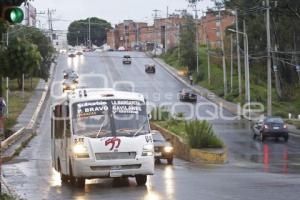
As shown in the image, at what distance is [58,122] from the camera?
2056 cm

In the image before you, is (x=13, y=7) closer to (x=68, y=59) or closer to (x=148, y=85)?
(x=148, y=85)

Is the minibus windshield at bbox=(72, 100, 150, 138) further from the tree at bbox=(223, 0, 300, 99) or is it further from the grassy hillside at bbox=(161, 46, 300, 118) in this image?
the grassy hillside at bbox=(161, 46, 300, 118)

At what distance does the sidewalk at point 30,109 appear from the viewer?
56.9 m

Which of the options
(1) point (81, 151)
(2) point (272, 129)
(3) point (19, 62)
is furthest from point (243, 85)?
(1) point (81, 151)

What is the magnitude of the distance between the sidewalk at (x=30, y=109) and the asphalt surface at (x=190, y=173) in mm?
1519

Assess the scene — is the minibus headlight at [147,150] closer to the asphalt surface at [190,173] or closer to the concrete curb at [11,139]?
the asphalt surface at [190,173]

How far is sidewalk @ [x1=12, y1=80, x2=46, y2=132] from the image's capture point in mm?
56859

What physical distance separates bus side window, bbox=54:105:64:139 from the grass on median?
1131 inches

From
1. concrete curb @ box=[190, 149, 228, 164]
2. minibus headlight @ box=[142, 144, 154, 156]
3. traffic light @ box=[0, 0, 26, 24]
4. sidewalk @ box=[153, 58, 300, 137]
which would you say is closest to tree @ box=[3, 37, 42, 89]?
minibus headlight @ box=[142, 144, 154, 156]

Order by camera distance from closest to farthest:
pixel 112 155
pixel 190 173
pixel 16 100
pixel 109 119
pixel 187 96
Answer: pixel 112 155, pixel 109 119, pixel 190 173, pixel 16 100, pixel 187 96

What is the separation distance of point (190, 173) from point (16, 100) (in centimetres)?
5568

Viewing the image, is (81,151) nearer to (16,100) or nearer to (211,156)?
(211,156)

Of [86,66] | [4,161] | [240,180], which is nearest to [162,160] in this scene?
[4,161]

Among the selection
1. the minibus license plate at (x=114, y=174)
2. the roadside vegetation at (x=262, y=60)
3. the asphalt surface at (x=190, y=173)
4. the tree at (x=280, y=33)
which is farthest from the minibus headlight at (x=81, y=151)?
the roadside vegetation at (x=262, y=60)
